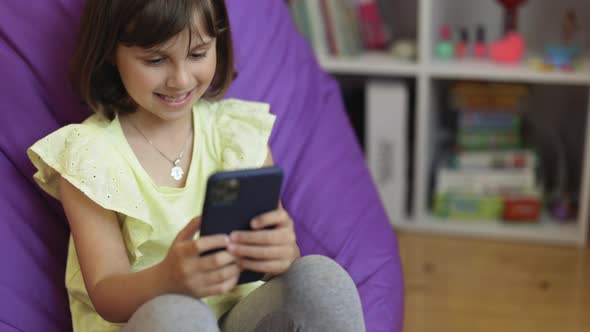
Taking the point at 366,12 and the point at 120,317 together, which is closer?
the point at 120,317

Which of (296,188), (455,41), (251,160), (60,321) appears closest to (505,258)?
(455,41)

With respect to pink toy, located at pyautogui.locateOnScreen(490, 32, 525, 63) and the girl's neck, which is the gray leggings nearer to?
the girl's neck

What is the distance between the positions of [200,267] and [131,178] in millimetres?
254

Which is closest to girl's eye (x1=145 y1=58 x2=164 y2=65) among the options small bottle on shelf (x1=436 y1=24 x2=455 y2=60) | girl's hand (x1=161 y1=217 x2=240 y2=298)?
girl's hand (x1=161 y1=217 x2=240 y2=298)

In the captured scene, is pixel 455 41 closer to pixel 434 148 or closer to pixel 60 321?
pixel 434 148

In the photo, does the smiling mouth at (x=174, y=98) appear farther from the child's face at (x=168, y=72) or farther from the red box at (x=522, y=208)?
the red box at (x=522, y=208)

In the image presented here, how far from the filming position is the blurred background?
2.11 m

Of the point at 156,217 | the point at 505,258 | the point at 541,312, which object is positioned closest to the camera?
the point at 156,217

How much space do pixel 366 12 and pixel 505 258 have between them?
78 cm

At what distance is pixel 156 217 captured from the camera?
1.19 m

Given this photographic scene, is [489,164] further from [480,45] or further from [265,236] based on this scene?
[265,236]

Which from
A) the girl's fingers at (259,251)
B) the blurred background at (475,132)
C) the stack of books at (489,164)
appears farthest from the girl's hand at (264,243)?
the stack of books at (489,164)

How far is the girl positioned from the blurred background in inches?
37.4

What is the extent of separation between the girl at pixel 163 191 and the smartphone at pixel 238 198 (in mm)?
15
